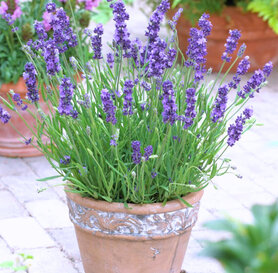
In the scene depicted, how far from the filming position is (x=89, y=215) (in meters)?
2.14

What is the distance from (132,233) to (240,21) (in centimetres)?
354

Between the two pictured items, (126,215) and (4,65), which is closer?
(126,215)

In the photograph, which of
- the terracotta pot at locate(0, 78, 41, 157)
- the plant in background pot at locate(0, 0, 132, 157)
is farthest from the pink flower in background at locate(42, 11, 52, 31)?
the terracotta pot at locate(0, 78, 41, 157)

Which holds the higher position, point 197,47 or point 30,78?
point 197,47

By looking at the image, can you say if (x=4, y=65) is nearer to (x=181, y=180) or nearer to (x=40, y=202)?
(x=40, y=202)

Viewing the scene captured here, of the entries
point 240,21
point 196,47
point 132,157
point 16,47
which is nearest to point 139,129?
point 132,157

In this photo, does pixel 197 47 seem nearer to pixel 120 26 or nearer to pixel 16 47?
pixel 120 26

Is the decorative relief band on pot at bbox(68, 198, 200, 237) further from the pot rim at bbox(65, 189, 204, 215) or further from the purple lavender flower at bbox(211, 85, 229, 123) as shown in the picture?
the purple lavender flower at bbox(211, 85, 229, 123)

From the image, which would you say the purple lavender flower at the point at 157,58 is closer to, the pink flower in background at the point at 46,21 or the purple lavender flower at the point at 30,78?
the purple lavender flower at the point at 30,78

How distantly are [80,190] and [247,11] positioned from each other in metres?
3.50

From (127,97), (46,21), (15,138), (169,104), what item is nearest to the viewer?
(169,104)

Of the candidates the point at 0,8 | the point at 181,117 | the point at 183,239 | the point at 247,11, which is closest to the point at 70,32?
the point at 181,117

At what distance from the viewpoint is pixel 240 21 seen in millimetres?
5234

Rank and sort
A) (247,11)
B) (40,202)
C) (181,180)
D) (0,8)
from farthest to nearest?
(247,11) → (0,8) → (40,202) → (181,180)
